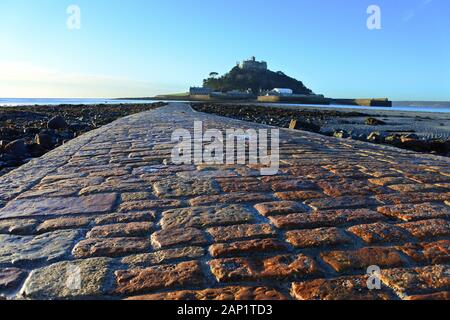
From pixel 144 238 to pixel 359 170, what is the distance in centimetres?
243

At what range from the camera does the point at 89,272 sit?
5.65ft

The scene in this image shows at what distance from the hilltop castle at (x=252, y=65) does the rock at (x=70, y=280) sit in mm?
113712

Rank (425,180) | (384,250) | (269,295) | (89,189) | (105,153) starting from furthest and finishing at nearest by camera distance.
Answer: (105,153) < (425,180) < (89,189) < (384,250) < (269,295)

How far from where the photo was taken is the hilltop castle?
372 feet

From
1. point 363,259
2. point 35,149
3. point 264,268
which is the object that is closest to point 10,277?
point 264,268

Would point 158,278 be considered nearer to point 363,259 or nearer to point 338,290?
point 338,290

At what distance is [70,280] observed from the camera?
1.65 meters

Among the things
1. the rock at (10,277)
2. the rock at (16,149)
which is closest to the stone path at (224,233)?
the rock at (10,277)

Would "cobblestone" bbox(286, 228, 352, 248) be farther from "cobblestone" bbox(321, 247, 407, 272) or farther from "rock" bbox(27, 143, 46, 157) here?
"rock" bbox(27, 143, 46, 157)

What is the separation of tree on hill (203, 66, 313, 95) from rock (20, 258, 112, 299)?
347 feet

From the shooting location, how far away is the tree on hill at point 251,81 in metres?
108

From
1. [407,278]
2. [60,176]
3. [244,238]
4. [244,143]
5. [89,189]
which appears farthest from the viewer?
[244,143]

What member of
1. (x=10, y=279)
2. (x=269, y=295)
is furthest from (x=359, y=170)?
(x=10, y=279)

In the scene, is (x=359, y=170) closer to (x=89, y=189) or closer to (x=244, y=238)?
(x=244, y=238)
